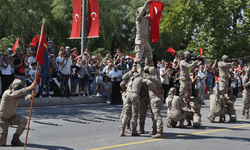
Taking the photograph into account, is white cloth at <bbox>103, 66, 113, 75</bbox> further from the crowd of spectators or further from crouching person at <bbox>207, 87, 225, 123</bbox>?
crouching person at <bbox>207, 87, 225, 123</bbox>

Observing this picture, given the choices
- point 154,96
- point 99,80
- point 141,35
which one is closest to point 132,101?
point 154,96

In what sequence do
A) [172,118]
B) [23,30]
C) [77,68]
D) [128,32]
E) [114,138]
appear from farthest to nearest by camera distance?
1. [128,32]
2. [23,30]
3. [77,68]
4. [172,118]
5. [114,138]

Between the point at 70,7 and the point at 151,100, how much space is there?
28587 mm

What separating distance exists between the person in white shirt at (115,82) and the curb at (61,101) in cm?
78

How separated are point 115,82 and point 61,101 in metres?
2.85

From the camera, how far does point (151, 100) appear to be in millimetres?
9062

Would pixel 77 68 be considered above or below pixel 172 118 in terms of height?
above

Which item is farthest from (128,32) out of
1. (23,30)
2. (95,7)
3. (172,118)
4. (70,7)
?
(172,118)

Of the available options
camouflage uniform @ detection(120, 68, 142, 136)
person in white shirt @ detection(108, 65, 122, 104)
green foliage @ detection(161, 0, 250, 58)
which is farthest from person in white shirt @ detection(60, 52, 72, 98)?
green foliage @ detection(161, 0, 250, 58)

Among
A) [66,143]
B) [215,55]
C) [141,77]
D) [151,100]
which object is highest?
[215,55]

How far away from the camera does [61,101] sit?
15523 millimetres

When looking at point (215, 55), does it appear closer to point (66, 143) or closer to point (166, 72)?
point (166, 72)

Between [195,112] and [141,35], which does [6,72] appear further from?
[195,112]

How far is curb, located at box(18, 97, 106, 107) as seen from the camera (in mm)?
14531
